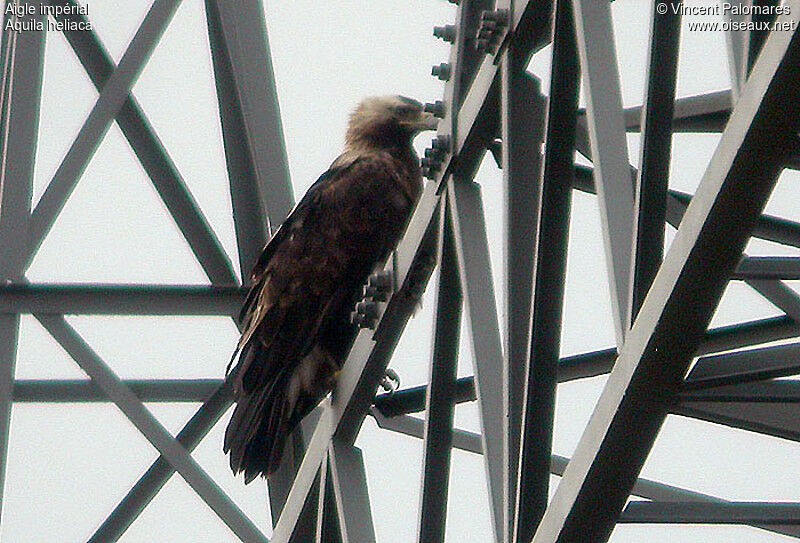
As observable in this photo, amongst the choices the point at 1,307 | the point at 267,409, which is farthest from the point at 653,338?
the point at 1,307

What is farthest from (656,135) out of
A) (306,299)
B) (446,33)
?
(306,299)

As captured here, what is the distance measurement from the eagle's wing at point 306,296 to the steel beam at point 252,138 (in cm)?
31

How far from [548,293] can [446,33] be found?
4.23 ft

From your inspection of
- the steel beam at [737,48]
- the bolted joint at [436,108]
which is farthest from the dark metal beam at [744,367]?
the bolted joint at [436,108]

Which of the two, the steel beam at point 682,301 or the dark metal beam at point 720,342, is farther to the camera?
the dark metal beam at point 720,342

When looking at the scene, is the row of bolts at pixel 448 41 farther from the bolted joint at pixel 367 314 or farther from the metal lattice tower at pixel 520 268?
the bolted joint at pixel 367 314

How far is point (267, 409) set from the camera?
6.00m

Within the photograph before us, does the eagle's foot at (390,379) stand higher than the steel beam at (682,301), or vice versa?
the eagle's foot at (390,379)

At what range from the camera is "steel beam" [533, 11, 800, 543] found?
2.56 m

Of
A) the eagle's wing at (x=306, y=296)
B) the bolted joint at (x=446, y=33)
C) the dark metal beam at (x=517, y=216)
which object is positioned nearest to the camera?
the dark metal beam at (x=517, y=216)

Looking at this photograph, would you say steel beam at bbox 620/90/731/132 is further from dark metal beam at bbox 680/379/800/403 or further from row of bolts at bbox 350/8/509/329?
dark metal beam at bbox 680/379/800/403

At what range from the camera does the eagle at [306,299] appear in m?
5.96

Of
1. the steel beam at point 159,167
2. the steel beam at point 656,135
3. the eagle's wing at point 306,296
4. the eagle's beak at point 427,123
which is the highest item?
the eagle's beak at point 427,123

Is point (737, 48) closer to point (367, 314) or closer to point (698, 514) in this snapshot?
point (698, 514)
